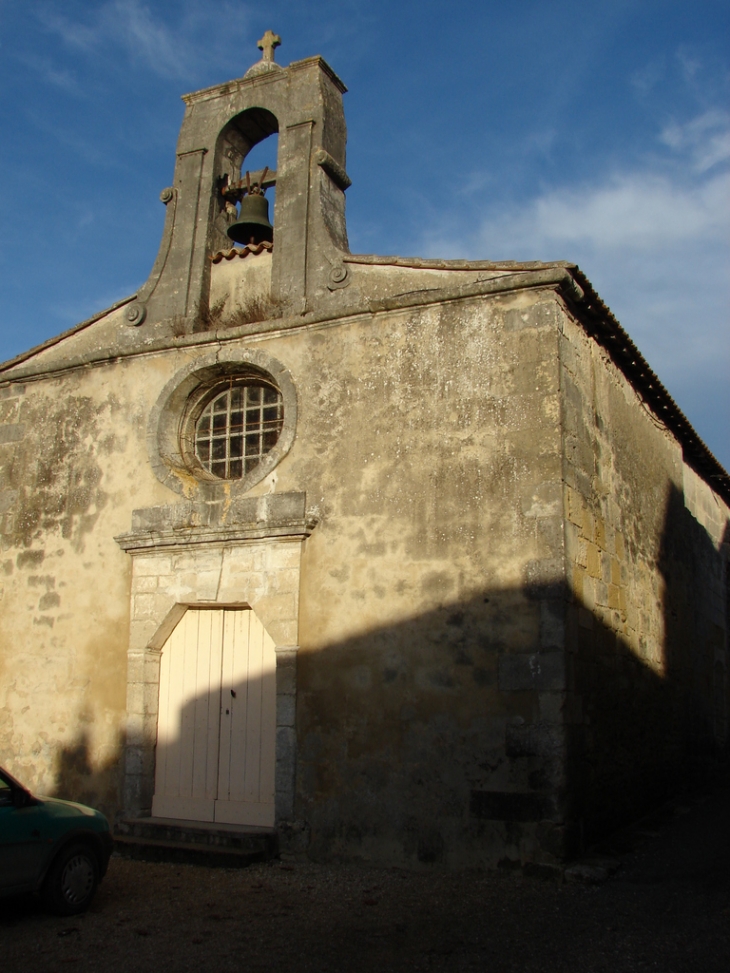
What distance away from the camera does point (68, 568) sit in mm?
8531

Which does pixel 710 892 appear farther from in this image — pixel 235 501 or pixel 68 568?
pixel 68 568

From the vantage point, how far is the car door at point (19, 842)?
5.11 m

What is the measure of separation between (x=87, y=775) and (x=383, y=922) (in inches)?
145

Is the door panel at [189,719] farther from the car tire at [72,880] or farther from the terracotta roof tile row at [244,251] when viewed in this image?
the terracotta roof tile row at [244,251]

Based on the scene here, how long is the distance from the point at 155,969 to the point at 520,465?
4201 mm

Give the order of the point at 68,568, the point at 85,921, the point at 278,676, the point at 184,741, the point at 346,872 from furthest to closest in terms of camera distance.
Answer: the point at 68,568
the point at 184,741
the point at 278,676
the point at 346,872
the point at 85,921

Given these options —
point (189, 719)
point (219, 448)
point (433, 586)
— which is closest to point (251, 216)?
point (219, 448)

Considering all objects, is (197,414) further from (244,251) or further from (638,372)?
(638,372)

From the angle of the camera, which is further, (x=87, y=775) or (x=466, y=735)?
(x=87, y=775)

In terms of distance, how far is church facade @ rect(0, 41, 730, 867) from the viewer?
6684 millimetres

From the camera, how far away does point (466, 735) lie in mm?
6594

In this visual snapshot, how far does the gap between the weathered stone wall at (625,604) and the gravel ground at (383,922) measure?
0.78 meters

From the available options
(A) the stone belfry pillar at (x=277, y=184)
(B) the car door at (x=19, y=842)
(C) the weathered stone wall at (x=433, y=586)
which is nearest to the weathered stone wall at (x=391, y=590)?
(C) the weathered stone wall at (x=433, y=586)

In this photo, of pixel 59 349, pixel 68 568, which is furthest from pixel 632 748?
pixel 59 349
